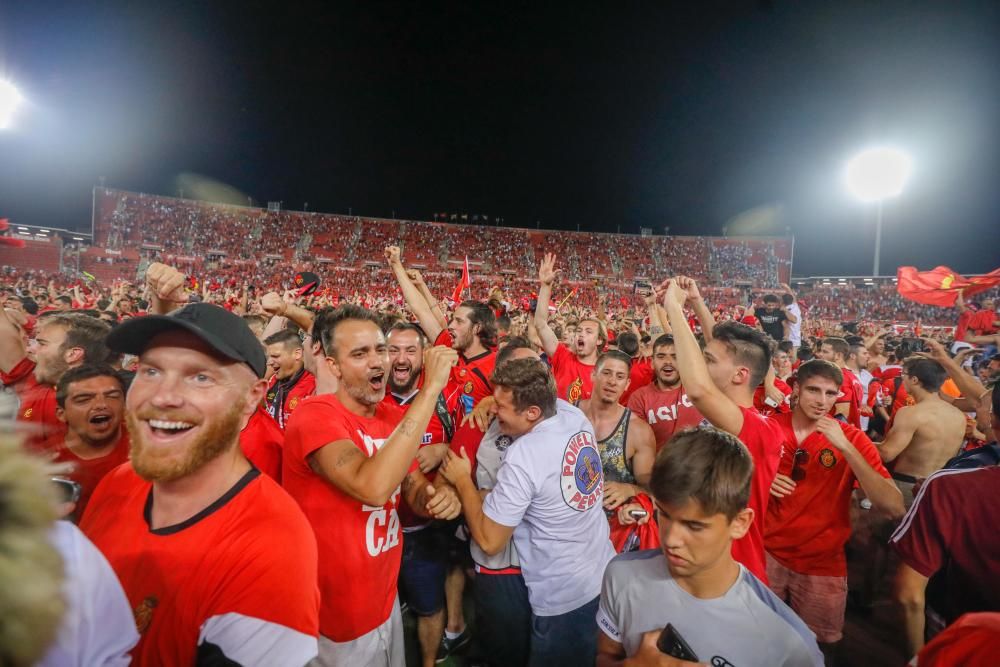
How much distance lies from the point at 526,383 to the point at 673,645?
1307 mm

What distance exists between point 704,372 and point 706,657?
1283 mm

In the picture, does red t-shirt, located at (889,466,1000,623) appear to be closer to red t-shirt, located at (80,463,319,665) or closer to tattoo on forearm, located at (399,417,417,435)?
tattoo on forearm, located at (399,417,417,435)

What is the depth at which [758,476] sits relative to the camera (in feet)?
8.09

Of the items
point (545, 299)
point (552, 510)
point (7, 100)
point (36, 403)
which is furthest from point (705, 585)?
point (7, 100)

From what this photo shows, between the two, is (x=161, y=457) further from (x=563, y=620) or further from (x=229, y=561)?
(x=563, y=620)

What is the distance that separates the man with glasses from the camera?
3.02m

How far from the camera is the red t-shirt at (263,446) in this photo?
2.38 metres

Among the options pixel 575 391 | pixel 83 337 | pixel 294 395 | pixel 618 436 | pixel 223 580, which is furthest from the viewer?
Result: pixel 575 391

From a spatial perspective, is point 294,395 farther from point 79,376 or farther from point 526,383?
point 526,383

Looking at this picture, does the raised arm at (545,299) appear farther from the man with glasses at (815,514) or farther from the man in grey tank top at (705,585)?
the man in grey tank top at (705,585)

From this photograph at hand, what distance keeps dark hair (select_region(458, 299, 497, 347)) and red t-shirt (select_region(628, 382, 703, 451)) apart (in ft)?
5.10

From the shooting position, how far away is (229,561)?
1.30 m

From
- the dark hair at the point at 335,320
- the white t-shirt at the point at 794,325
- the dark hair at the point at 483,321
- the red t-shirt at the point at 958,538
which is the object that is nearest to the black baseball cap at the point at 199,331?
the dark hair at the point at 335,320

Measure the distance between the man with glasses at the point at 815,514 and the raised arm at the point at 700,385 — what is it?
2.91ft
